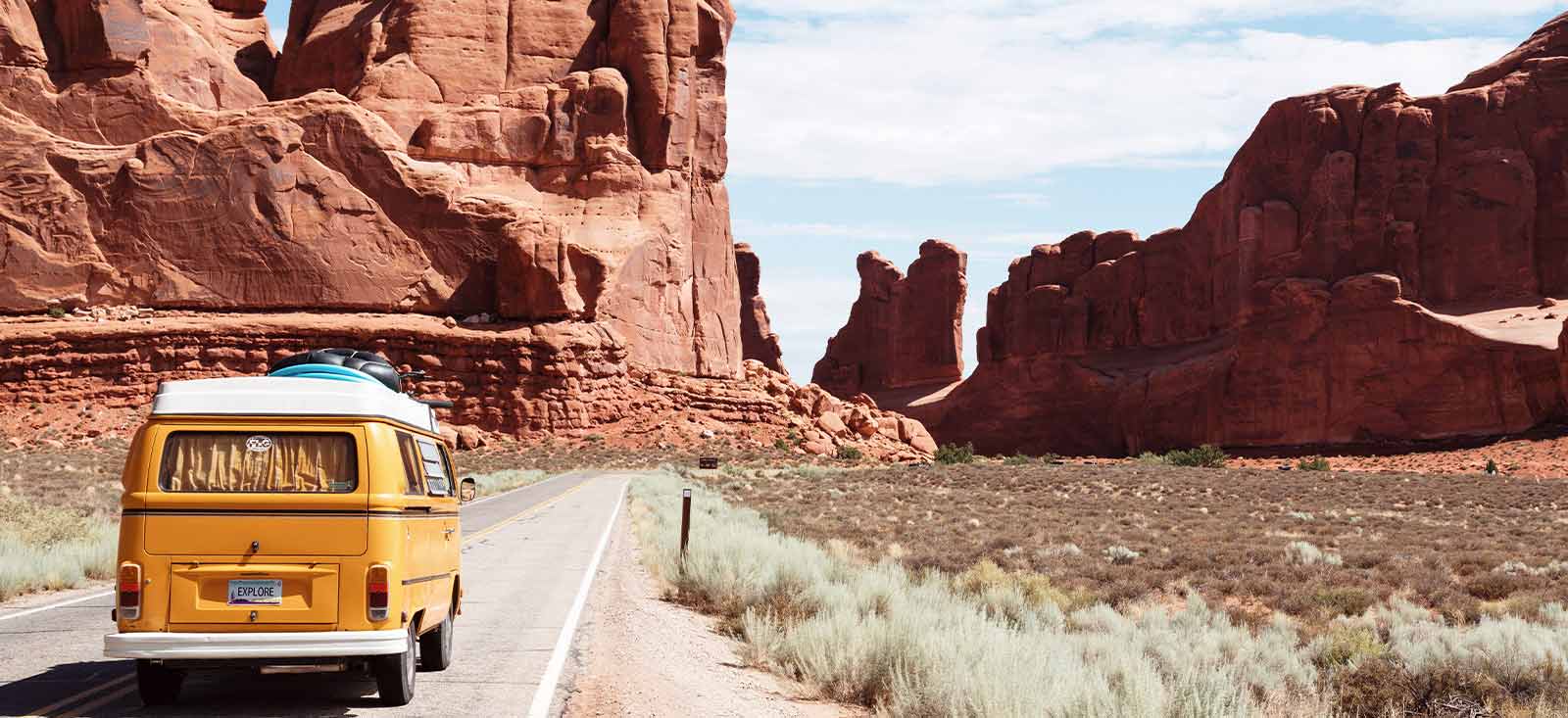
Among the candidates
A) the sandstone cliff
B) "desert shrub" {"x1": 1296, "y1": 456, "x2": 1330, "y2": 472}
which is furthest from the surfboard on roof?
"desert shrub" {"x1": 1296, "y1": 456, "x2": 1330, "y2": 472}

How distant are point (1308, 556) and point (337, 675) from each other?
16065 millimetres

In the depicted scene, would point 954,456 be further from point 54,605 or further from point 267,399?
point 267,399

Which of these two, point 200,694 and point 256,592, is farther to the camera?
point 200,694

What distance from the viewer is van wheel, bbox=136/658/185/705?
8391 mm

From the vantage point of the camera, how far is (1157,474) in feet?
183

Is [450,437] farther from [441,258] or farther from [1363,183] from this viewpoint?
[1363,183]

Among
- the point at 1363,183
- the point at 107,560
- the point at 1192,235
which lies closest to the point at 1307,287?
the point at 1363,183

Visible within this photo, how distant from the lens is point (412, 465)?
30.4ft

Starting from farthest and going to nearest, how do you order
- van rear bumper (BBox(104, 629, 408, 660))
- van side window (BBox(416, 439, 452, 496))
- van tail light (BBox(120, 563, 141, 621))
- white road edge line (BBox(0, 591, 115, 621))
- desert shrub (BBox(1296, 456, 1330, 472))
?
desert shrub (BBox(1296, 456, 1330, 472)), white road edge line (BBox(0, 591, 115, 621)), van side window (BBox(416, 439, 452, 496)), van tail light (BBox(120, 563, 141, 621)), van rear bumper (BBox(104, 629, 408, 660))

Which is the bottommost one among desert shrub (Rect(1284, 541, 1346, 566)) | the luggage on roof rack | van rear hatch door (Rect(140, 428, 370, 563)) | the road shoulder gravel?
desert shrub (Rect(1284, 541, 1346, 566))

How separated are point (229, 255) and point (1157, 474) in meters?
44.9

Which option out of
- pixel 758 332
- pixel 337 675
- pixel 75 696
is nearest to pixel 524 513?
pixel 337 675

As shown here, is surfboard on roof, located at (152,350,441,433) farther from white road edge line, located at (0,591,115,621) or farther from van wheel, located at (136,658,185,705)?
white road edge line, located at (0,591,115,621)

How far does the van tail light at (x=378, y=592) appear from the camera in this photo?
821cm
